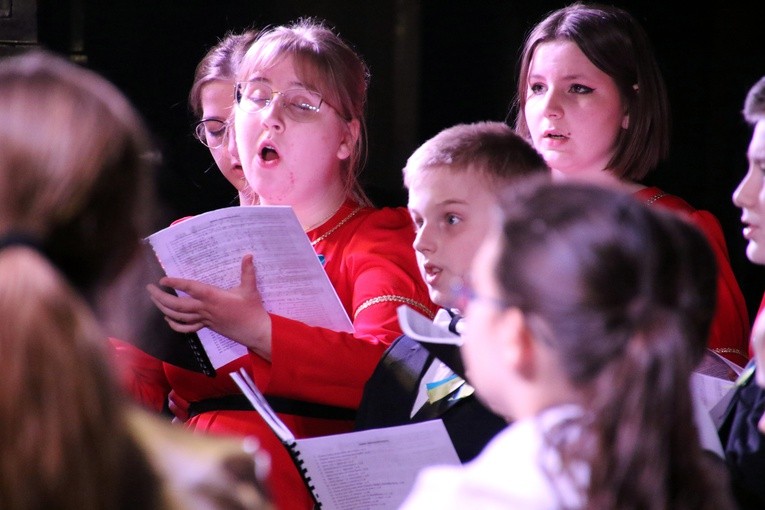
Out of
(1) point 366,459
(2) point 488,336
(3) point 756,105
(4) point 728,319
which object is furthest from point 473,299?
(4) point 728,319

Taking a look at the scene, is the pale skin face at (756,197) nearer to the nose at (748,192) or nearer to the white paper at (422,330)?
the nose at (748,192)

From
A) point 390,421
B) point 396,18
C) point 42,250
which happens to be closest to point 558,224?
point 42,250

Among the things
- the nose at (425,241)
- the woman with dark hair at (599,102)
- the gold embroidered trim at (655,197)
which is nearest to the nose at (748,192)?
the nose at (425,241)

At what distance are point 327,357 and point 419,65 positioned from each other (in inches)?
55.8

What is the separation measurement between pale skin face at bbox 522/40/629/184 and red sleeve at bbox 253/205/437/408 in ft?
1.23

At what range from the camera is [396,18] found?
3189 millimetres

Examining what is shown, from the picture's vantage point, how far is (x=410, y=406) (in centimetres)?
183

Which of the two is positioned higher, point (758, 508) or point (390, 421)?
point (758, 508)

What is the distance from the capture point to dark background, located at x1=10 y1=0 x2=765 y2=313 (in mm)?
2936

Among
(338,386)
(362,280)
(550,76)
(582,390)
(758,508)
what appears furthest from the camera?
(550,76)

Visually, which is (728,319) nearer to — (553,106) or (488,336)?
(553,106)

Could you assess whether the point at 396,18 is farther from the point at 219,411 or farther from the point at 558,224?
the point at 558,224

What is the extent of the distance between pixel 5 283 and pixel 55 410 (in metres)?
0.11

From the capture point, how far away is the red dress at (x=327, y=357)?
1997 mm
